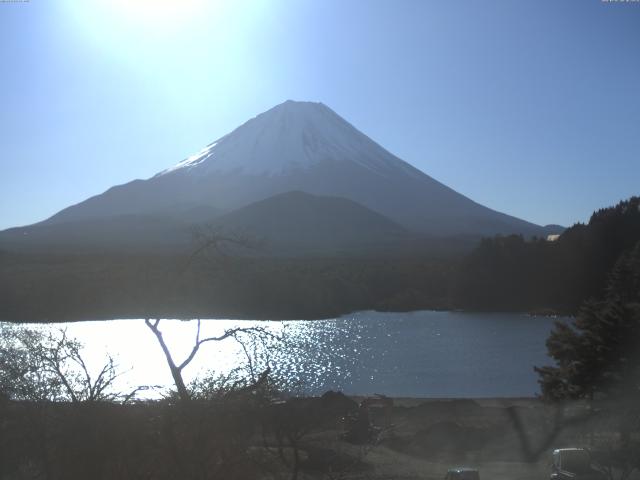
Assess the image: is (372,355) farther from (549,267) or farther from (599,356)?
(549,267)

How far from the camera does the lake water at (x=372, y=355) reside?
21.1 m

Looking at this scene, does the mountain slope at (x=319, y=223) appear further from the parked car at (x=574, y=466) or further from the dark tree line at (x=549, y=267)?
the parked car at (x=574, y=466)

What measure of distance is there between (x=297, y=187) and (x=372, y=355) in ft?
256

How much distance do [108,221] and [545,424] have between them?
235 ft

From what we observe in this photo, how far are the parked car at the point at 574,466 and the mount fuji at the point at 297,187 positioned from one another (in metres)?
75.3

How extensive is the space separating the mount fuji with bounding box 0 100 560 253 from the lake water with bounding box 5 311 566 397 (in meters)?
48.9

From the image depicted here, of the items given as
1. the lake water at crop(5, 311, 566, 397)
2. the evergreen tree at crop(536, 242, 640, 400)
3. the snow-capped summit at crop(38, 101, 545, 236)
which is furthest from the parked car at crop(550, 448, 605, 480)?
the snow-capped summit at crop(38, 101, 545, 236)

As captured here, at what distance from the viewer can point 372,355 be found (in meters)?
28.5

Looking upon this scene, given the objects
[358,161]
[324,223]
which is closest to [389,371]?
[324,223]

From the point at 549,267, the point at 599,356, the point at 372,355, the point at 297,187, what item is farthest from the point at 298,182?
the point at 599,356

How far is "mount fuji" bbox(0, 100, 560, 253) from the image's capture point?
92.8m

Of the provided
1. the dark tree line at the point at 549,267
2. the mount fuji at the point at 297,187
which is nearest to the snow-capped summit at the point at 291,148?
the mount fuji at the point at 297,187

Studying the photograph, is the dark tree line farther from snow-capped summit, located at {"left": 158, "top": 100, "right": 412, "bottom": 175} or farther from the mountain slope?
snow-capped summit, located at {"left": 158, "top": 100, "right": 412, "bottom": 175}

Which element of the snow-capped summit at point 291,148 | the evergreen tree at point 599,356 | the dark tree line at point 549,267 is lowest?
the evergreen tree at point 599,356
